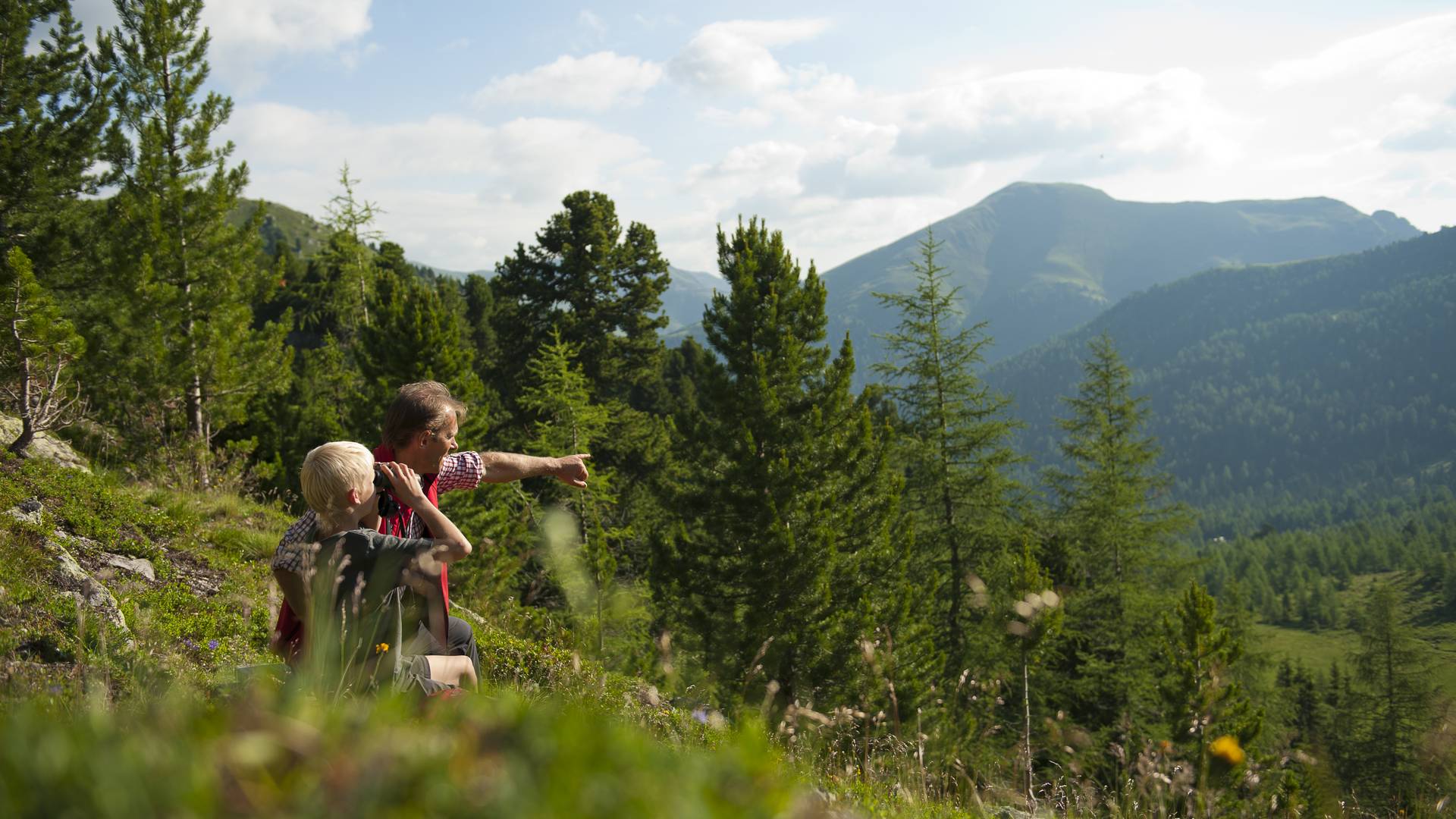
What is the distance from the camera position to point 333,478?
300 centimetres

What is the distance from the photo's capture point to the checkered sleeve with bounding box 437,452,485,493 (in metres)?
4.12

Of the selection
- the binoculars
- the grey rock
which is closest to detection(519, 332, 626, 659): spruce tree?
the grey rock

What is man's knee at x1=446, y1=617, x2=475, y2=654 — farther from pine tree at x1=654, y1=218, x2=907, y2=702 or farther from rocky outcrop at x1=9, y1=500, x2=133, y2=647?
pine tree at x1=654, y1=218, x2=907, y2=702

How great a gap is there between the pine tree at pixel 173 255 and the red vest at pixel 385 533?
10.9 m

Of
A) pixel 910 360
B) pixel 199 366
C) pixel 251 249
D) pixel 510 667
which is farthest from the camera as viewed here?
pixel 910 360

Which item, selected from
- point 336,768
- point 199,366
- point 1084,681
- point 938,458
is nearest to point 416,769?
point 336,768

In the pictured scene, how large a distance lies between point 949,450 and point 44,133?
2231cm

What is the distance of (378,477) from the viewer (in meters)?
3.36

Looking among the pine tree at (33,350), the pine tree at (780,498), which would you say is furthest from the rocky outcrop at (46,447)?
the pine tree at (780,498)

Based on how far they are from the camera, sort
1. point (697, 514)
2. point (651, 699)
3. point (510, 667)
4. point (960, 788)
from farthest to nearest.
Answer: point (697, 514), point (510, 667), point (960, 788), point (651, 699)

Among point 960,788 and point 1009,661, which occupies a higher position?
point 960,788

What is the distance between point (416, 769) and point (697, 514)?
15886mm

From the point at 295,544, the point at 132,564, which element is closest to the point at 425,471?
the point at 295,544

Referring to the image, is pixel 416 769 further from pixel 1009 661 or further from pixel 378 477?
pixel 1009 661
